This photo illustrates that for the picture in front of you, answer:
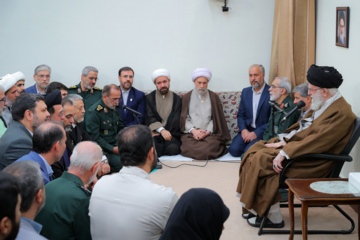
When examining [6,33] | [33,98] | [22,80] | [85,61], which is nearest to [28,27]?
[6,33]

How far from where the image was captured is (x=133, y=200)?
2178 millimetres

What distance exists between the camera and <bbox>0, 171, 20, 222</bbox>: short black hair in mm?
1476

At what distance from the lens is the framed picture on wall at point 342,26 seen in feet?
14.4

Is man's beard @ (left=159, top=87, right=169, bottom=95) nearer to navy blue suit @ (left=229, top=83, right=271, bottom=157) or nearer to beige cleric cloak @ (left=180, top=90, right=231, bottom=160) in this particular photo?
beige cleric cloak @ (left=180, top=90, right=231, bottom=160)

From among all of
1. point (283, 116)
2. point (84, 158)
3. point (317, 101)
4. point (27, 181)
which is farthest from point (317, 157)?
point (27, 181)

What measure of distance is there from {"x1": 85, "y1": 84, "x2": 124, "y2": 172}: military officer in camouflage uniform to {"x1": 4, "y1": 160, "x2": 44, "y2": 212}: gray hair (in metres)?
3.27

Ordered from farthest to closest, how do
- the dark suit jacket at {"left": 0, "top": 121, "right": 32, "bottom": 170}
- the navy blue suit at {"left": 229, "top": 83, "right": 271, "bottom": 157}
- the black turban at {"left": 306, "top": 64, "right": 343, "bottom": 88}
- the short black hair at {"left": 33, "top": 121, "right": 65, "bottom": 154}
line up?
the navy blue suit at {"left": 229, "top": 83, "right": 271, "bottom": 157}
the black turban at {"left": 306, "top": 64, "right": 343, "bottom": 88}
the dark suit jacket at {"left": 0, "top": 121, "right": 32, "bottom": 170}
the short black hair at {"left": 33, "top": 121, "right": 65, "bottom": 154}

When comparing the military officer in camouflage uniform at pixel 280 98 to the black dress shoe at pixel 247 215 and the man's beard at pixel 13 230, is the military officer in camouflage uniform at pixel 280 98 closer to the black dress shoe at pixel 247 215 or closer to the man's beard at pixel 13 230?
the black dress shoe at pixel 247 215

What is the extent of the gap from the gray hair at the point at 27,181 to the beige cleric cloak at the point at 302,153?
2.23m

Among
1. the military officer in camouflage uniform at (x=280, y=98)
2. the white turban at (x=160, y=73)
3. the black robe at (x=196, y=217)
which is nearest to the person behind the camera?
the black robe at (x=196, y=217)

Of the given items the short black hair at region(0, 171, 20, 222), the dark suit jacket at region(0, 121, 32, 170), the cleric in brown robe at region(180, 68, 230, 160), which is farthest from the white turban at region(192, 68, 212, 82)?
the short black hair at region(0, 171, 20, 222)

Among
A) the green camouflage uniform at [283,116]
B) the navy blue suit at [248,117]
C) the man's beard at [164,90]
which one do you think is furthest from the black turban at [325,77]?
the man's beard at [164,90]

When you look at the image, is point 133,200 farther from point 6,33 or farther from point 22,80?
point 6,33

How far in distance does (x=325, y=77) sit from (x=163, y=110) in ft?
9.94
